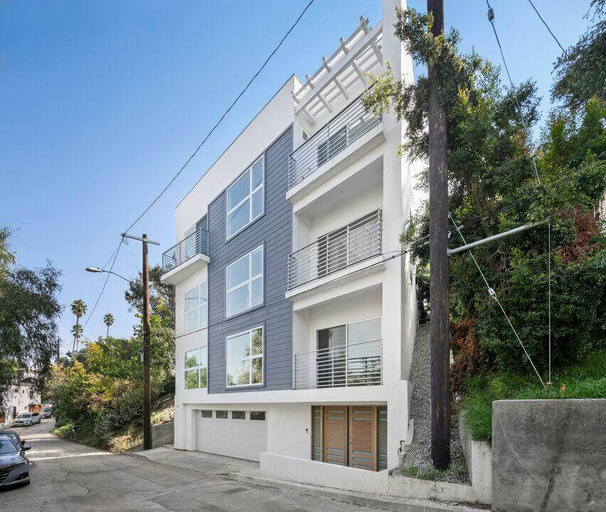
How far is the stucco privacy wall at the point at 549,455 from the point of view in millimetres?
5445

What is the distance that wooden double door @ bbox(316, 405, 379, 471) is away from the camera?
11.1 metres

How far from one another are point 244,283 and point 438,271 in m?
9.82

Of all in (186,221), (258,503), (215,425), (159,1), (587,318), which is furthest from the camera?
(186,221)

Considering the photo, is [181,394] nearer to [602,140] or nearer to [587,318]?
[587,318]

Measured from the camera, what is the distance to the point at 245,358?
52.0 feet

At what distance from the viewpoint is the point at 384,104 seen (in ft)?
32.2

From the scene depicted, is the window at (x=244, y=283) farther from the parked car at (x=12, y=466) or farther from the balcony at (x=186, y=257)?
the parked car at (x=12, y=466)

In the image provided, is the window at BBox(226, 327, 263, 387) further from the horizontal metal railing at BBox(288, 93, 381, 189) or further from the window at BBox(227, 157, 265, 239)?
the horizontal metal railing at BBox(288, 93, 381, 189)

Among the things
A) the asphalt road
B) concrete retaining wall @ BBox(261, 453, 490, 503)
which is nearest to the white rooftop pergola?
concrete retaining wall @ BBox(261, 453, 490, 503)

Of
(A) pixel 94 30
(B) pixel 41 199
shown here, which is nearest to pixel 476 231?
(A) pixel 94 30

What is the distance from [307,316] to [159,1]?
9.69 meters

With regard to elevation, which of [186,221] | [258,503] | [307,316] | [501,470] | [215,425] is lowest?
[215,425]

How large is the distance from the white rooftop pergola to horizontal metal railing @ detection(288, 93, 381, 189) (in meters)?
1.20

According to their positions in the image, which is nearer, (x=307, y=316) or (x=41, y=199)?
(x=307, y=316)
